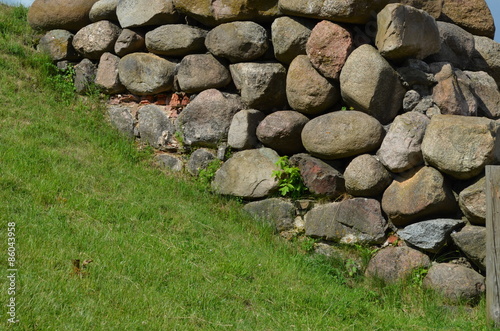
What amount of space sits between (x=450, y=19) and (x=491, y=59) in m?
0.56

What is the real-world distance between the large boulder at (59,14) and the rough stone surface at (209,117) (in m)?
2.07

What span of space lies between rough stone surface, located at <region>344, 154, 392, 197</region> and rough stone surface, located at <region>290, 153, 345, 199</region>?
0.52 feet

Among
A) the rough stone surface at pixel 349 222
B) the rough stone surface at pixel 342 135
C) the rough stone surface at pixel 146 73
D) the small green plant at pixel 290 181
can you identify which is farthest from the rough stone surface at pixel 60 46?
the rough stone surface at pixel 349 222

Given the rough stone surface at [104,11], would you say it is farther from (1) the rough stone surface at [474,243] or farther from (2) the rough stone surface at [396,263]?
(1) the rough stone surface at [474,243]

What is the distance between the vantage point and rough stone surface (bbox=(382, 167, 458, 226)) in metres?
4.94

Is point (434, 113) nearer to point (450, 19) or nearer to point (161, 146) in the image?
point (450, 19)

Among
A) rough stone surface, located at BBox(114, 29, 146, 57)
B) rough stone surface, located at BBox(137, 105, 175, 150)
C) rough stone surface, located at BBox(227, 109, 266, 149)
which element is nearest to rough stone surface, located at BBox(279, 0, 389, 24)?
rough stone surface, located at BBox(227, 109, 266, 149)

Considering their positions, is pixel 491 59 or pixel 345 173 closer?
pixel 345 173

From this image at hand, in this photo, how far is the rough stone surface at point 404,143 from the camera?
5.13 meters

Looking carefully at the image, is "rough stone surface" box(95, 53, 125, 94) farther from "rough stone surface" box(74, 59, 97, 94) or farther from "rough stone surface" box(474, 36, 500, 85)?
"rough stone surface" box(474, 36, 500, 85)

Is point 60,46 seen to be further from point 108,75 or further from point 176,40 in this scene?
point 176,40

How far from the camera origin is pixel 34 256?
13.4 ft

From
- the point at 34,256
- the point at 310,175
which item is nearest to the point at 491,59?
the point at 310,175

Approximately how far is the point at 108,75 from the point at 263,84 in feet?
6.95
